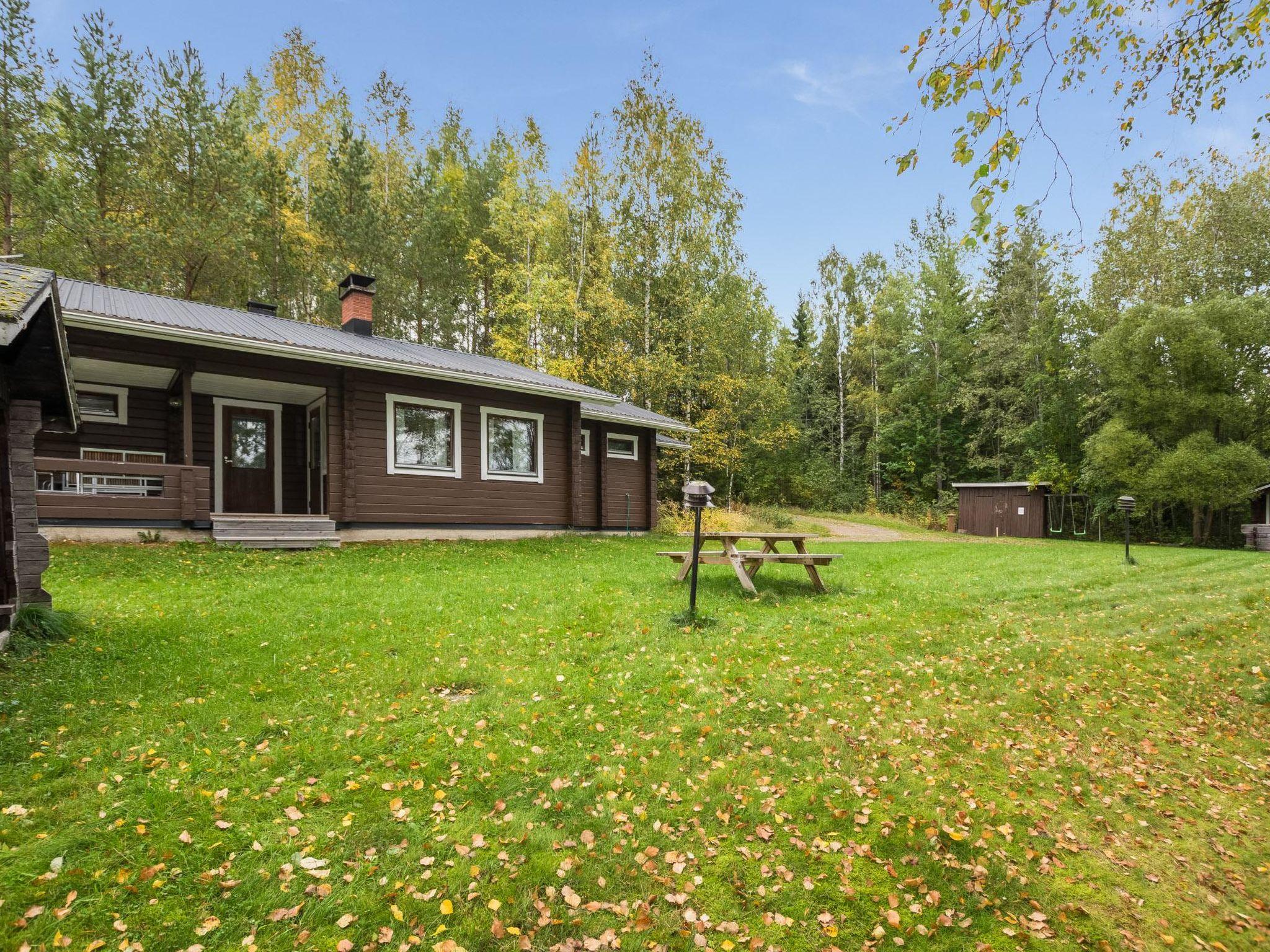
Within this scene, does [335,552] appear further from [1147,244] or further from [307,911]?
[1147,244]

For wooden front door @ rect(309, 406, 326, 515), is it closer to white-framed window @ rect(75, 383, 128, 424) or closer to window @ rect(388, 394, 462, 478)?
window @ rect(388, 394, 462, 478)

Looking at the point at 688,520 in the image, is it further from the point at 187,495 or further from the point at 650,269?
the point at 187,495

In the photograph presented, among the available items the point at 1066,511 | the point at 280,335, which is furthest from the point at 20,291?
the point at 1066,511

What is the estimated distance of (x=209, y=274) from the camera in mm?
18562

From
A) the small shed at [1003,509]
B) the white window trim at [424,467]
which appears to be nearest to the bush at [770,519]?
the small shed at [1003,509]

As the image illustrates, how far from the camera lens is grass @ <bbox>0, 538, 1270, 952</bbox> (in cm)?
252

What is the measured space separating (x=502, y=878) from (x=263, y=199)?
2272 cm

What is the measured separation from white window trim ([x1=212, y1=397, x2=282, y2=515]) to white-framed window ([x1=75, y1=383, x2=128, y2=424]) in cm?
128

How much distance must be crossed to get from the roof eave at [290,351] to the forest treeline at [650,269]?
834 centimetres

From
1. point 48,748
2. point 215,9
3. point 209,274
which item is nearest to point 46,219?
point 209,274

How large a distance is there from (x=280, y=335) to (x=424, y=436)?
293 centimetres

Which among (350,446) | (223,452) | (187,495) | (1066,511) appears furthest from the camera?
(1066,511)

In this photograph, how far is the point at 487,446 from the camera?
12.8 metres

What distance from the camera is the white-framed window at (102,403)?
10.4 meters
